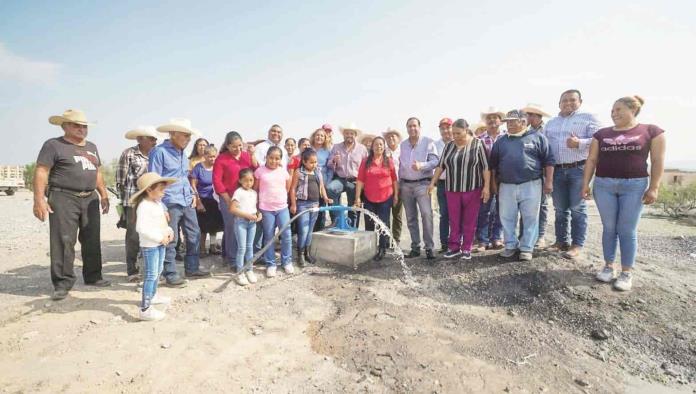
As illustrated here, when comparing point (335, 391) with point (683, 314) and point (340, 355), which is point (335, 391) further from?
point (683, 314)

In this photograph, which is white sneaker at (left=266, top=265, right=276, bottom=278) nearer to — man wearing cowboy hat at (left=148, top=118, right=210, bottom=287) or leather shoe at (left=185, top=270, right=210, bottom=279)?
leather shoe at (left=185, top=270, right=210, bottom=279)

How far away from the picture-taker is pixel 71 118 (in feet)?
13.6

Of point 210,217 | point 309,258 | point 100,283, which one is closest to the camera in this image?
point 100,283

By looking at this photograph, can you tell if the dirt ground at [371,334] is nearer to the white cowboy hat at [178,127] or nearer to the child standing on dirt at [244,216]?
the child standing on dirt at [244,216]

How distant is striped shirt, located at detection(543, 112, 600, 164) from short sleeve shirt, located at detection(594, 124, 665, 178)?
0.60 m

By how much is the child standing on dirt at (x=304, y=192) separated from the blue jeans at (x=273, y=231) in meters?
0.31

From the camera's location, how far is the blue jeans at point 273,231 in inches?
196

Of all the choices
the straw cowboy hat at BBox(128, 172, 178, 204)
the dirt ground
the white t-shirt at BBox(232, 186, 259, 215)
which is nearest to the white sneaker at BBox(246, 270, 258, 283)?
the dirt ground

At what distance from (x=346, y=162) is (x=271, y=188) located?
1.61 meters

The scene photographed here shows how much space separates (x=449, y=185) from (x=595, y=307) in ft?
7.28

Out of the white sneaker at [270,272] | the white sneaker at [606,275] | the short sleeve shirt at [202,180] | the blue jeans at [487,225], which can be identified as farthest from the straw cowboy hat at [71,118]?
the white sneaker at [606,275]

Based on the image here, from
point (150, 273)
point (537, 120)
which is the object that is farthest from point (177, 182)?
point (537, 120)

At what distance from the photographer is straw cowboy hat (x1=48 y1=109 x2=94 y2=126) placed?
13.6 feet

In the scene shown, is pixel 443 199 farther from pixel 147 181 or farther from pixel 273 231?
pixel 147 181
